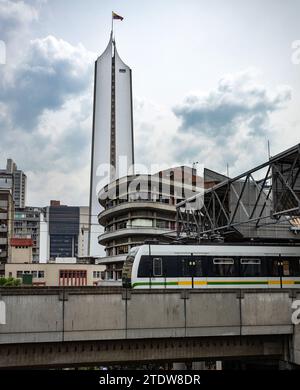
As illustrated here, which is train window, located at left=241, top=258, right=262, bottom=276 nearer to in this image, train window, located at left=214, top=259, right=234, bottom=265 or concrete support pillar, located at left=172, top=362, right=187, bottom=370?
train window, located at left=214, top=259, right=234, bottom=265

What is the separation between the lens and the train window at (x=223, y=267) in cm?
2425

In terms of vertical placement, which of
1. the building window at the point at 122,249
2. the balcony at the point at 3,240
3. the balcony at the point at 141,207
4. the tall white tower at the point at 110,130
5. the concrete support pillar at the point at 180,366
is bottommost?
the concrete support pillar at the point at 180,366

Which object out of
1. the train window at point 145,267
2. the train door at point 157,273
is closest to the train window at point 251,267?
the train door at point 157,273

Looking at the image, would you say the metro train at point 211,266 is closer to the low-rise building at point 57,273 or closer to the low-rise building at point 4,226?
the low-rise building at point 57,273

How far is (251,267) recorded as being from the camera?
24.9 metres

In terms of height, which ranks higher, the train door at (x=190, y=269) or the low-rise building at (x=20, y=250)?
the low-rise building at (x=20, y=250)

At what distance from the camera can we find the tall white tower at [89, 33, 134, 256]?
139250mm

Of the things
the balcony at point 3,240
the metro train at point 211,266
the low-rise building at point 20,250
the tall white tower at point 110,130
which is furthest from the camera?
the tall white tower at point 110,130

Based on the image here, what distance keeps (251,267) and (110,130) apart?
119574 mm

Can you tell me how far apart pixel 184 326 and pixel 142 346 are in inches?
70.9

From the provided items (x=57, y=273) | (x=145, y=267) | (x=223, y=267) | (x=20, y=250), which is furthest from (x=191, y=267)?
(x=20, y=250)

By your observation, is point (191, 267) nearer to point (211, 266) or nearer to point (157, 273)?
point (211, 266)

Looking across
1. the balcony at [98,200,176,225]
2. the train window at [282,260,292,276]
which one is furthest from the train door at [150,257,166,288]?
the balcony at [98,200,176,225]

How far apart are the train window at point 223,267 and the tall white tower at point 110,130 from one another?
11398 centimetres
